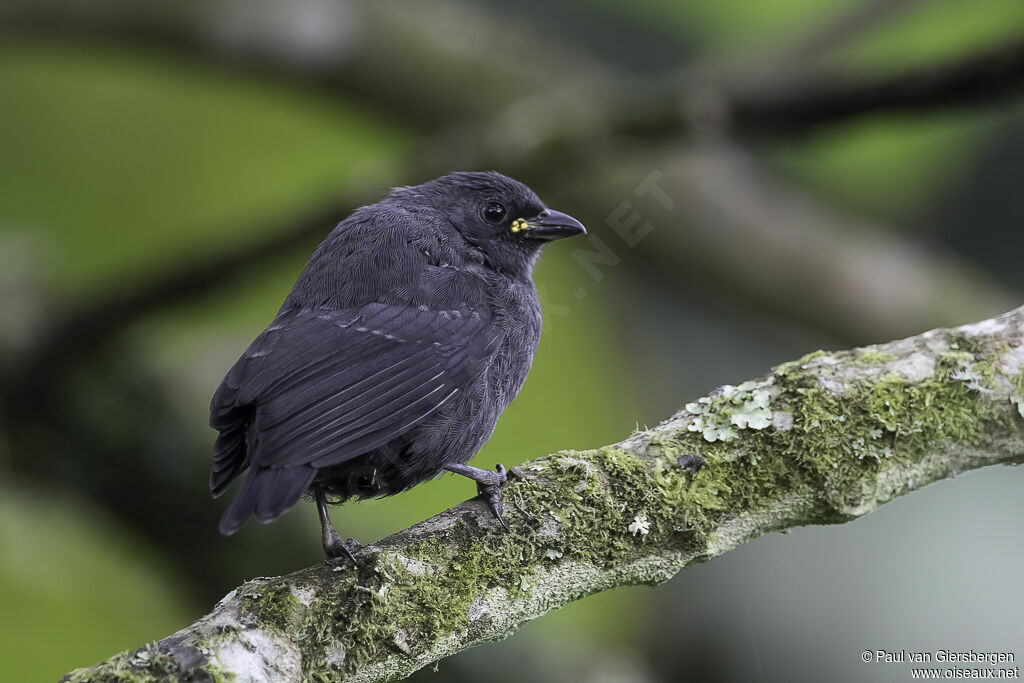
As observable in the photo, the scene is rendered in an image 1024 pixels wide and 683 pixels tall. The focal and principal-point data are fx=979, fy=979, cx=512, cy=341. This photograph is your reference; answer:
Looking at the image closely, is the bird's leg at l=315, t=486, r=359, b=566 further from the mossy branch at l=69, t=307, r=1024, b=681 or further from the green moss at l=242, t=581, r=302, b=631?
the green moss at l=242, t=581, r=302, b=631

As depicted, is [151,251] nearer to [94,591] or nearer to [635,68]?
[94,591]

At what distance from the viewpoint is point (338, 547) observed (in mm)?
2213

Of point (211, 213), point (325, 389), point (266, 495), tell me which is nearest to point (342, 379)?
point (325, 389)

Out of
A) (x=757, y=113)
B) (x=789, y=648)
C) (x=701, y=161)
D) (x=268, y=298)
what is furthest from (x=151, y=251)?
(x=789, y=648)

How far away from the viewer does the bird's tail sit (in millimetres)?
2174

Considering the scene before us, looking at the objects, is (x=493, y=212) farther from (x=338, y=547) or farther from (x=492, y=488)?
(x=338, y=547)

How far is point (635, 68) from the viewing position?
733 centimetres

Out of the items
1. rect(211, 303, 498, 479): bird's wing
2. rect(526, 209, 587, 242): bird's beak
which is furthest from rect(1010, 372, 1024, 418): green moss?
rect(526, 209, 587, 242): bird's beak

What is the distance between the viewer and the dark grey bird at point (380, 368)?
238 centimetres

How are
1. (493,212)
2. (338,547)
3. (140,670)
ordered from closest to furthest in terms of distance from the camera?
(140,670) < (338,547) < (493,212)

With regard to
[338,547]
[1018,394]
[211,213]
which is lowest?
[338,547]

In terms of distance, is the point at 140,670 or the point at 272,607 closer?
the point at 140,670

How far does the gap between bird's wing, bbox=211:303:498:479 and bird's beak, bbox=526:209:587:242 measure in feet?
2.05

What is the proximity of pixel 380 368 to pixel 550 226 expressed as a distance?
102 cm
